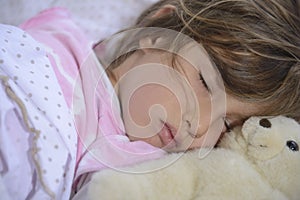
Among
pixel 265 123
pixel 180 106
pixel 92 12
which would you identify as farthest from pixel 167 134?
→ pixel 92 12

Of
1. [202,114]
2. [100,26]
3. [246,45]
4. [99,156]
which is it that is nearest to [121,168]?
[99,156]

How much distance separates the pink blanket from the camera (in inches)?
27.3

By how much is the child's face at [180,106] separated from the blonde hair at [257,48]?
2cm

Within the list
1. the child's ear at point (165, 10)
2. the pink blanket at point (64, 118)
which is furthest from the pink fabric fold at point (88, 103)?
the child's ear at point (165, 10)

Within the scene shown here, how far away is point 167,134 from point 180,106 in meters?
0.06

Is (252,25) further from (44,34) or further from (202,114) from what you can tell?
(44,34)

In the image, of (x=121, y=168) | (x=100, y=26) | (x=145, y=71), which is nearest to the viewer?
(x=121, y=168)

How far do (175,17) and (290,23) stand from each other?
22 centimetres

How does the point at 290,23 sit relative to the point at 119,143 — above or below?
above

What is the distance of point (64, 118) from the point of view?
75 centimetres

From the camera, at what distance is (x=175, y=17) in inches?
35.6

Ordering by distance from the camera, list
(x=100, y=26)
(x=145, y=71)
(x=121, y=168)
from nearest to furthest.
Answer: (x=121, y=168)
(x=145, y=71)
(x=100, y=26)

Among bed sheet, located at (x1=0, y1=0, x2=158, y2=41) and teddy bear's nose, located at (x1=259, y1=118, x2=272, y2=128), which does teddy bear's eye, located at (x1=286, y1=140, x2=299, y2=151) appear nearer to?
teddy bear's nose, located at (x1=259, y1=118, x2=272, y2=128)

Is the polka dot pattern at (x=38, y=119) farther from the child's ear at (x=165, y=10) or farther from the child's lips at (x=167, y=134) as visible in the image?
the child's ear at (x=165, y=10)
